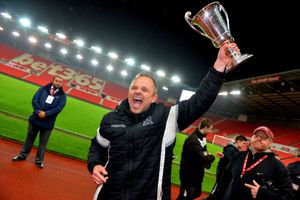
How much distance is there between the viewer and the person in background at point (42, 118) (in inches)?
237

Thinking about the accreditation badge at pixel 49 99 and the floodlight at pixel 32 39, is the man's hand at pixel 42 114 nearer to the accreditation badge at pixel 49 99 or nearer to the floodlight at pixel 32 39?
the accreditation badge at pixel 49 99

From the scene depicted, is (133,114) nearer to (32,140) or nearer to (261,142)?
(261,142)

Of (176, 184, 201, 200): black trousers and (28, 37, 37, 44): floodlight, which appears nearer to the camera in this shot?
(176, 184, 201, 200): black trousers

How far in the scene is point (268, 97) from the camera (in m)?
29.0

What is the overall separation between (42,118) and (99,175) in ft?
14.8

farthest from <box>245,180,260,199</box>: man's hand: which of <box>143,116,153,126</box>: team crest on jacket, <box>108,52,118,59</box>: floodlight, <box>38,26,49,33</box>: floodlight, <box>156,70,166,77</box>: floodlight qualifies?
<box>38,26,49,33</box>: floodlight

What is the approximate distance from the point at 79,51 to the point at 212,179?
37.7 meters

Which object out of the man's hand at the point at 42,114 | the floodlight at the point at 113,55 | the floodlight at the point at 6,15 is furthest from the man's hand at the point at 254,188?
the floodlight at the point at 6,15

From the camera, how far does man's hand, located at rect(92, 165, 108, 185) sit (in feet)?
6.66

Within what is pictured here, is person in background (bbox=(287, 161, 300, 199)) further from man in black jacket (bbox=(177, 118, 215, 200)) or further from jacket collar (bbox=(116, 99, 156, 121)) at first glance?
jacket collar (bbox=(116, 99, 156, 121))

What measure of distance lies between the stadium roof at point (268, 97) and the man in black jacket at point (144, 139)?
65.4 ft

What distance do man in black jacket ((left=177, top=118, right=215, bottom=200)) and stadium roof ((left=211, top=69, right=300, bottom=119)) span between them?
686 inches

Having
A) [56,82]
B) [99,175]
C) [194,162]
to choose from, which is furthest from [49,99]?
[99,175]

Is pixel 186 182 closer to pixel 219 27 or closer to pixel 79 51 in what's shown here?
pixel 219 27
